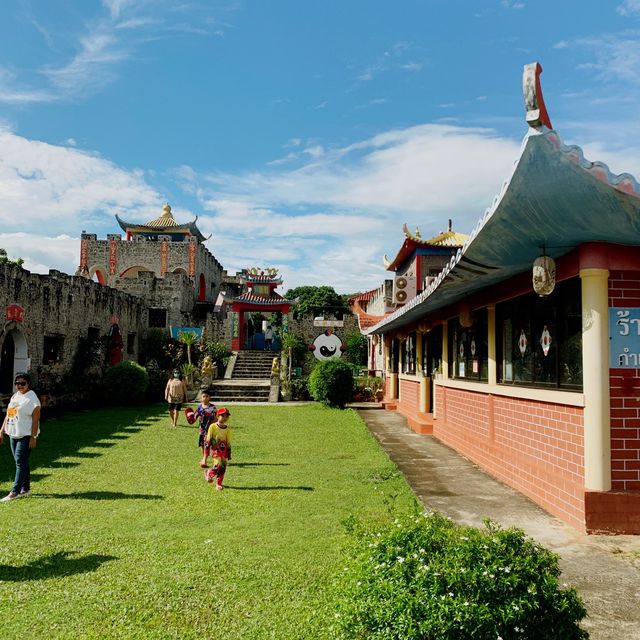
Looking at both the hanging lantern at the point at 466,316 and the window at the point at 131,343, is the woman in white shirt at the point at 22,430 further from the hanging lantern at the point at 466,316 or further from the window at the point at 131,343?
the window at the point at 131,343

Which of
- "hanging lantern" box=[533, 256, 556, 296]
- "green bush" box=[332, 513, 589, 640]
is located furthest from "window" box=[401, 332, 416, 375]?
"green bush" box=[332, 513, 589, 640]

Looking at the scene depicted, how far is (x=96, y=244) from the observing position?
122 ft

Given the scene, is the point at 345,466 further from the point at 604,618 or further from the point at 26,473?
the point at 604,618

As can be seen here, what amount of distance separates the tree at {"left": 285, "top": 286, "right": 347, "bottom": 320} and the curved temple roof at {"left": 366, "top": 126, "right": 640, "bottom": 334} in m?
44.3

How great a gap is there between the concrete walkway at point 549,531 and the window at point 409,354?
17.8 ft

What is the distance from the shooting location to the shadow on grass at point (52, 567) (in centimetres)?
404

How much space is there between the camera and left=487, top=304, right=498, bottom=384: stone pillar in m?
8.17

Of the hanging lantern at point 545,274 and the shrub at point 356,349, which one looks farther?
the shrub at point 356,349

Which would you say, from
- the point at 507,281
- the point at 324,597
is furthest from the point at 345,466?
the point at 324,597

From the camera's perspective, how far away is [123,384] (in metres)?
17.6

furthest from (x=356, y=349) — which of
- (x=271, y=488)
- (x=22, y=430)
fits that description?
(x=22, y=430)

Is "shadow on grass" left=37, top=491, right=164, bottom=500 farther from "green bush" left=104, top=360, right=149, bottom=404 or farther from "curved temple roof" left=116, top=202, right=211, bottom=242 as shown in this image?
"curved temple roof" left=116, top=202, right=211, bottom=242

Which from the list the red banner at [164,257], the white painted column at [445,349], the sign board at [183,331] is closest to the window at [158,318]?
the sign board at [183,331]

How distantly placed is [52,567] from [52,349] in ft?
43.5
